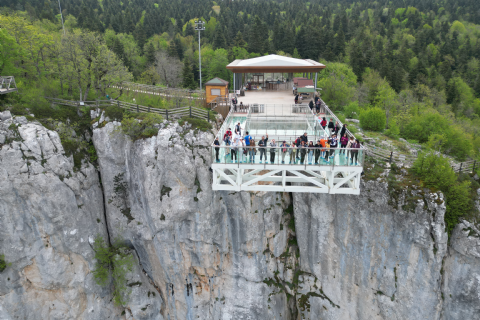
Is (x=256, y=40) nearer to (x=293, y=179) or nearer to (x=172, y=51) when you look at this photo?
(x=172, y=51)

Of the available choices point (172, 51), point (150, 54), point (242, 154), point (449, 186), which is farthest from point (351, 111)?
point (150, 54)

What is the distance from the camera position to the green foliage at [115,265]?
2048 cm

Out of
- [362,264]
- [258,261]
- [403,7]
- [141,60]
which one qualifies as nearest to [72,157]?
[258,261]

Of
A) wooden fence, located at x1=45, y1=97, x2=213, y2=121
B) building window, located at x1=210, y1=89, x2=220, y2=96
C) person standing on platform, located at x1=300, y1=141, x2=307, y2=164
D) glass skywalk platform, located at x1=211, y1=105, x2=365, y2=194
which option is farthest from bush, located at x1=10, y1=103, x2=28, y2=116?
person standing on platform, located at x1=300, y1=141, x2=307, y2=164

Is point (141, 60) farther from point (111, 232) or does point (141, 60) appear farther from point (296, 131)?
point (296, 131)

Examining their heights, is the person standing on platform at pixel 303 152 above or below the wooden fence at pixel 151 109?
below

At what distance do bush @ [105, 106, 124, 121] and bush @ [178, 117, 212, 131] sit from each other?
4.57 m

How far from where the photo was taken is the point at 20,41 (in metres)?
24.0

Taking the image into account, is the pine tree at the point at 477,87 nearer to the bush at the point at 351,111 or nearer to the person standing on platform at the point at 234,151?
the bush at the point at 351,111

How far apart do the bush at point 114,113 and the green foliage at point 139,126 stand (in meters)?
1.16

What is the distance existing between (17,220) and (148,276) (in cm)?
942

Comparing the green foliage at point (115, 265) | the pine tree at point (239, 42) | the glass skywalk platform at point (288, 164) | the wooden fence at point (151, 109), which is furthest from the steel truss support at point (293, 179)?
the pine tree at point (239, 42)

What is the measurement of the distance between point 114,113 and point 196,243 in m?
10.6

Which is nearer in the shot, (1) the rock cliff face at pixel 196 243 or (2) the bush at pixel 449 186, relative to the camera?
(2) the bush at pixel 449 186
